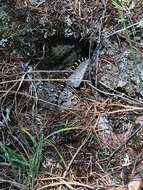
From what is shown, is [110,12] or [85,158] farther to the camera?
[110,12]

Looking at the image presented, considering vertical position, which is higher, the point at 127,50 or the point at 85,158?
the point at 127,50

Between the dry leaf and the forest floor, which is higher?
the forest floor

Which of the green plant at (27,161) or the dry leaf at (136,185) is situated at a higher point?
the green plant at (27,161)

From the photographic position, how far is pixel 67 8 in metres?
2.23

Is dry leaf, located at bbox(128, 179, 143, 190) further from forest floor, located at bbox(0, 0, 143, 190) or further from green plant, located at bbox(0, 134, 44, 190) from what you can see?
green plant, located at bbox(0, 134, 44, 190)

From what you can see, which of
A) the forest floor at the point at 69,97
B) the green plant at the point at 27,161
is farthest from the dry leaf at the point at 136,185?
the green plant at the point at 27,161

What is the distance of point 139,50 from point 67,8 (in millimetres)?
449

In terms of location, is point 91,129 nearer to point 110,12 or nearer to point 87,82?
point 87,82

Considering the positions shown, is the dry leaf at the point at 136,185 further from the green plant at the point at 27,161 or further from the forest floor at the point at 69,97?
the green plant at the point at 27,161

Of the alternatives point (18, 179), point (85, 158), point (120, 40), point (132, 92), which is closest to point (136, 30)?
point (120, 40)

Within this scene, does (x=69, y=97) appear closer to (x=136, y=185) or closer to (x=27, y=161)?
(x=27, y=161)

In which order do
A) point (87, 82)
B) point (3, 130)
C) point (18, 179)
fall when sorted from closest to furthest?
point (18, 179) → point (3, 130) → point (87, 82)

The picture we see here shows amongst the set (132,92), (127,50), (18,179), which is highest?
(127,50)

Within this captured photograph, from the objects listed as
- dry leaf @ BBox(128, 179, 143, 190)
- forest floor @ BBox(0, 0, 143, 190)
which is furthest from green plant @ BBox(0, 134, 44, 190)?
dry leaf @ BBox(128, 179, 143, 190)
